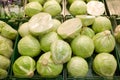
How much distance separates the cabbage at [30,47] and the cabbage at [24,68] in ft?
0.22

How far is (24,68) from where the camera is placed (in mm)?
1592

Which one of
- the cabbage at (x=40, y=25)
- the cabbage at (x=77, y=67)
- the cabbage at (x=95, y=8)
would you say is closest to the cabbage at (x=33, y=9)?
the cabbage at (x=40, y=25)

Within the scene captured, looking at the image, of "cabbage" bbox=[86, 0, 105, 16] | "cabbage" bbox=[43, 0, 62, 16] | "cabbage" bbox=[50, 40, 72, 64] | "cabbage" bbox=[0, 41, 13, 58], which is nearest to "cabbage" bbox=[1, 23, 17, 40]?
"cabbage" bbox=[0, 41, 13, 58]

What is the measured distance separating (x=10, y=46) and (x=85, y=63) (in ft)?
2.34

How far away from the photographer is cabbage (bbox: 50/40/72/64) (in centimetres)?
155

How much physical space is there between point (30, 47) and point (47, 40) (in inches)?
5.4

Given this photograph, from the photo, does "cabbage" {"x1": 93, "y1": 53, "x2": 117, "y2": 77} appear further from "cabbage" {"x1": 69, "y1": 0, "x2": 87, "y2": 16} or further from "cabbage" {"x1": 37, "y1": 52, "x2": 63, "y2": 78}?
"cabbage" {"x1": 69, "y1": 0, "x2": 87, "y2": 16}

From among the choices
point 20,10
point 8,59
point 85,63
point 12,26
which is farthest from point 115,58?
point 20,10

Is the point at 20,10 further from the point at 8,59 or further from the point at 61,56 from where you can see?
the point at 61,56

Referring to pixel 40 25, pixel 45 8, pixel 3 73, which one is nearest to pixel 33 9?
pixel 45 8

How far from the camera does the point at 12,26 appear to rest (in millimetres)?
2180

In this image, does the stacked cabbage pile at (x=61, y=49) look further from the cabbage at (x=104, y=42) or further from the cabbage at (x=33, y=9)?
the cabbage at (x=33, y=9)

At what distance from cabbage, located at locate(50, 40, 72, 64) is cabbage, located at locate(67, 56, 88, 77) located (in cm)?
4

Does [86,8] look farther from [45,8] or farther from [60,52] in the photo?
[60,52]
